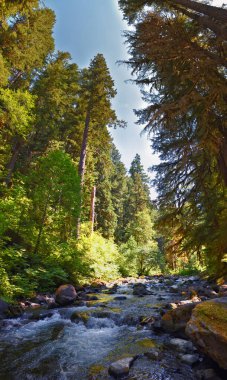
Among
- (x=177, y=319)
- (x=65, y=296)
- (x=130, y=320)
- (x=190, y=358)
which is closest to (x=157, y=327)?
(x=177, y=319)

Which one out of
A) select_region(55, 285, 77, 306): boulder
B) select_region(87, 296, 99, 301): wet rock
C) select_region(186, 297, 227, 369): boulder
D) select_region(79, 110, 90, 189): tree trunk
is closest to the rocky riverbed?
select_region(186, 297, 227, 369): boulder

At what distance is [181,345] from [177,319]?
0.98 metres

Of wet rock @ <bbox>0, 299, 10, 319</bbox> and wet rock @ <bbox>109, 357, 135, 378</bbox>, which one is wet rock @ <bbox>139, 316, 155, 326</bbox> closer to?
wet rock @ <bbox>109, 357, 135, 378</bbox>

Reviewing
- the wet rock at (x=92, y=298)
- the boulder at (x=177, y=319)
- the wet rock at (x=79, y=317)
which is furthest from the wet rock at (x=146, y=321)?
the wet rock at (x=92, y=298)

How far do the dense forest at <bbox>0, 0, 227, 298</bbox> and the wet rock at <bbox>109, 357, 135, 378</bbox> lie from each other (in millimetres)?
3897

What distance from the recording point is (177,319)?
6711 mm

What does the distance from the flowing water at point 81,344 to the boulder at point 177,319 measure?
276mm

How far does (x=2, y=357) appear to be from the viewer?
223 inches

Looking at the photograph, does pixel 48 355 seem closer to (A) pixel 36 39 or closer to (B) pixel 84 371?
(B) pixel 84 371

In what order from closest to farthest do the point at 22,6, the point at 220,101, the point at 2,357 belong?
the point at 2,357 → the point at 220,101 → the point at 22,6

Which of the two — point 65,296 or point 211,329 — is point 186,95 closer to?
point 211,329

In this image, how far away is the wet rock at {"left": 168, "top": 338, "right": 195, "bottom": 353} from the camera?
5.59 metres

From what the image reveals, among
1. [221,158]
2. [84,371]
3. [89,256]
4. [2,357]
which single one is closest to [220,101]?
[221,158]

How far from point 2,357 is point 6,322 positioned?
225 cm
